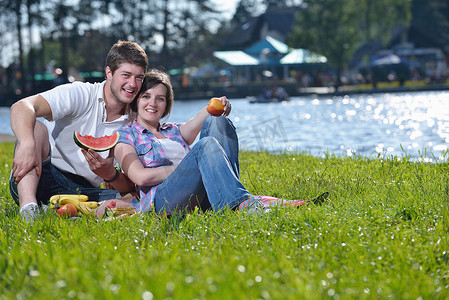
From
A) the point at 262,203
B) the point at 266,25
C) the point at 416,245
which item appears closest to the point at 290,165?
the point at 262,203

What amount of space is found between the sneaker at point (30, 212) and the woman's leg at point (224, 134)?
1.51 meters

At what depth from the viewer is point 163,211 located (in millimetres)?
4766

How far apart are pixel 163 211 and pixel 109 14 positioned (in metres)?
49.6

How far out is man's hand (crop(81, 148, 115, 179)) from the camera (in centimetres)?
473

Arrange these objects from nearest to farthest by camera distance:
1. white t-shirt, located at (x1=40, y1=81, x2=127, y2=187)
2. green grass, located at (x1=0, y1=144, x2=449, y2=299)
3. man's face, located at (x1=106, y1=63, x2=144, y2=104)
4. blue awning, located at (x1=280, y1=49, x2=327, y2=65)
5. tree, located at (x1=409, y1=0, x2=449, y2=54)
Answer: green grass, located at (x1=0, y1=144, x2=449, y2=299)
man's face, located at (x1=106, y1=63, x2=144, y2=104)
white t-shirt, located at (x1=40, y1=81, x2=127, y2=187)
blue awning, located at (x1=280, y1=49, x2=327, y2=65)
tree, located at (x1=409, y1=0, x2=449, y2=54)

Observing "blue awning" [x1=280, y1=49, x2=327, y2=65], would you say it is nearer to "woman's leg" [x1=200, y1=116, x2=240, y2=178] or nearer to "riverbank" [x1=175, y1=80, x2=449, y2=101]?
"riverbank" [x1=175, y1=80, x2=449, y2=101]

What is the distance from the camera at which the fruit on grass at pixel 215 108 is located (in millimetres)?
5000

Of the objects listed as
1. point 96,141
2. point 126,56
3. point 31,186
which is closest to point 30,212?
point 31,186

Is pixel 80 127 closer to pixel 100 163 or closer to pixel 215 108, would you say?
pixel 100 163

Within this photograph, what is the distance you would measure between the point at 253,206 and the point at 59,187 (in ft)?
5.89

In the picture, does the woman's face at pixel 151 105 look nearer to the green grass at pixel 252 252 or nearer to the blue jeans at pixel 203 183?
the blue jeans at pixel 203 183

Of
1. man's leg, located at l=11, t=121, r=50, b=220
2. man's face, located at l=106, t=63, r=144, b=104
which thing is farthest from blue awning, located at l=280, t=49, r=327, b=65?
man's leg, located at l=11, t=121, r=50, b=220

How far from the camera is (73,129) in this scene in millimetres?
5199

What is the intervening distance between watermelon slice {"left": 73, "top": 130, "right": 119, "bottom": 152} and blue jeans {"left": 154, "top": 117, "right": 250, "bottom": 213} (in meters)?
0.55
